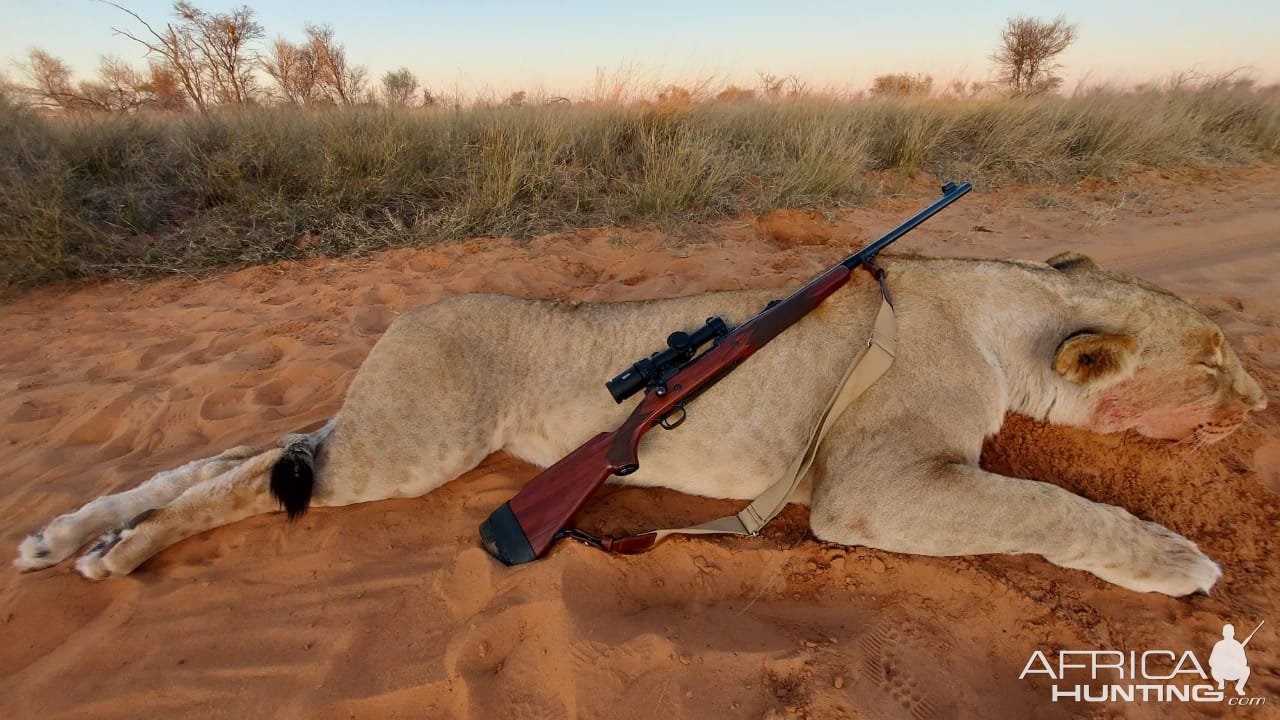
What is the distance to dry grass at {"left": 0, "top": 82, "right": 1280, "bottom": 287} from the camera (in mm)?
6914

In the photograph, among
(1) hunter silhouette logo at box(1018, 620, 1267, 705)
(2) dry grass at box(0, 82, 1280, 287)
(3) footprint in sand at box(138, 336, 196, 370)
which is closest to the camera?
(1) hunter silhouette logo at box(1018, 620, 1267, 705)

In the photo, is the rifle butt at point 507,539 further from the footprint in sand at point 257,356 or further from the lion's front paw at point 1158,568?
the footprint in sand at point 257,356

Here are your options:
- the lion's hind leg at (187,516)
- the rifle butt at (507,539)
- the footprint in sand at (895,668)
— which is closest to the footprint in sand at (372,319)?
the lion's hind leg at (187,516)

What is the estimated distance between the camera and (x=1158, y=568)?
2375 millimetres

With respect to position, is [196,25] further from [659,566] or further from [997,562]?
[997,562]

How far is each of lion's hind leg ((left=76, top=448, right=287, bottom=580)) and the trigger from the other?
1974 mm

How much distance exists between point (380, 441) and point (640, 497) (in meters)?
1.41

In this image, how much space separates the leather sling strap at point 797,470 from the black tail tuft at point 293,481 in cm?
135

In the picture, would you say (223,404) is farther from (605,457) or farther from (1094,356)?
(1094,356)

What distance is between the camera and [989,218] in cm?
834

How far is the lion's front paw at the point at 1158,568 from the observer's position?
2367 mm

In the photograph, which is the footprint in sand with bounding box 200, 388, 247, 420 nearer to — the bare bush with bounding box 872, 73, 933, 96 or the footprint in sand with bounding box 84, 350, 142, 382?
the footprint in sand with bounding box 84, 350, 142, 382

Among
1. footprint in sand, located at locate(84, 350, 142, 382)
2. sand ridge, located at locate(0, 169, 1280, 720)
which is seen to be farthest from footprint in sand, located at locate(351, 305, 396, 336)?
footprint in sand, located at locate(84, 350, 142, 382)

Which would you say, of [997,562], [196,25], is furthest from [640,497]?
[196,25]
